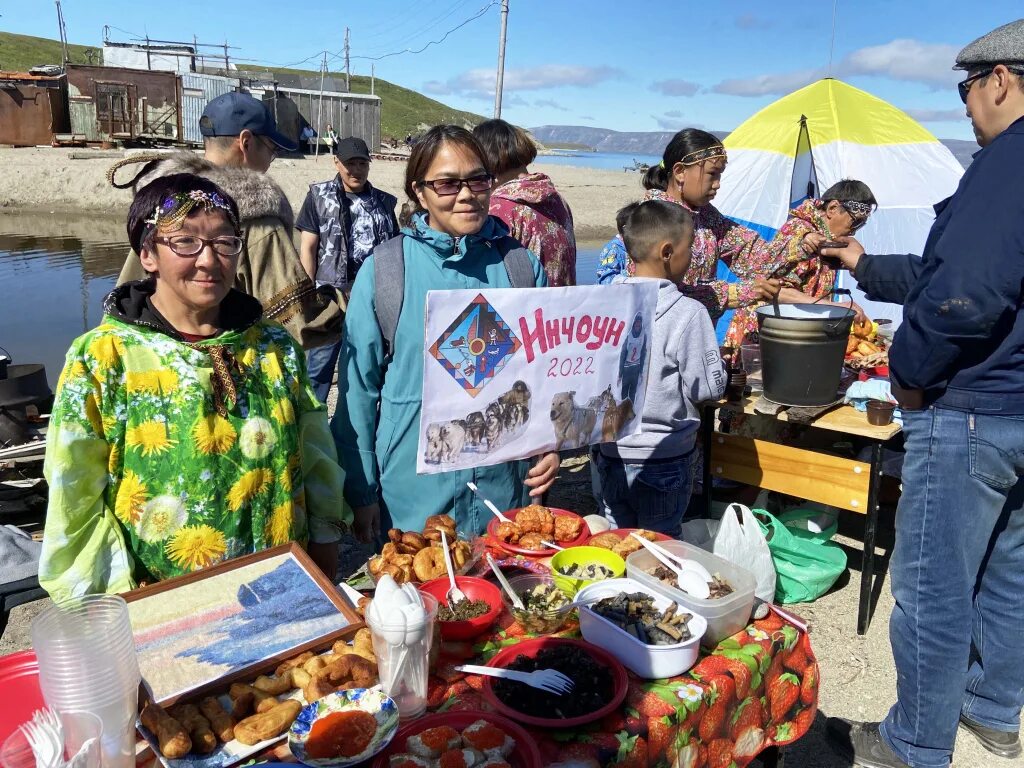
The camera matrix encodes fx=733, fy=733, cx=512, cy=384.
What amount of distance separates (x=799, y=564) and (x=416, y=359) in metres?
3.14

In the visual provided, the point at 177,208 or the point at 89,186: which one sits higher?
the point at 177,208

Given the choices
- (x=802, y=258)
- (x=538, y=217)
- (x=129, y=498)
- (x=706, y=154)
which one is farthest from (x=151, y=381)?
(x=802, y=258)

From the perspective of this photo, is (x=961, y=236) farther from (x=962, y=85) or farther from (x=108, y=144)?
(x=108, y=144)

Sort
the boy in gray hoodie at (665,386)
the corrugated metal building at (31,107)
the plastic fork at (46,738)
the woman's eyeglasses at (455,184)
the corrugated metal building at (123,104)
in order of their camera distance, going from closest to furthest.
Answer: the plastic fork at (46,738) < the woman's eyeglasses at (455,184) < the boy in gray hoodie at (665,386) < the corrugated metal building at (31,107) < the corrugated metal building at (123,104)

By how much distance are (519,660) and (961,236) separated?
6.57 ft

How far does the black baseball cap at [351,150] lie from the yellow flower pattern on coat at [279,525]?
486cm

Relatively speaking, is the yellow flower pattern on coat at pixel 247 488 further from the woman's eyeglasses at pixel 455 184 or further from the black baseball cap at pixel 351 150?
the black baseball cap at pixel 351 150

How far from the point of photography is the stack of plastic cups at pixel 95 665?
1.31 metres

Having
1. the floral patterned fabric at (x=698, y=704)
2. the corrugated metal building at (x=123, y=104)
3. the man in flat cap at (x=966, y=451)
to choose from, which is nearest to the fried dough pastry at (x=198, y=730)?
the floral patterned fabric at (x=698, y=704)

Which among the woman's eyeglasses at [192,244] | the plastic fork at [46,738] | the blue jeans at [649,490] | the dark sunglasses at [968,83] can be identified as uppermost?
the dark sunglasses at [968,83]

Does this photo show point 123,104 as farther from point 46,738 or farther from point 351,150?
point 46,738

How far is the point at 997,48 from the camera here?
8.30 feet

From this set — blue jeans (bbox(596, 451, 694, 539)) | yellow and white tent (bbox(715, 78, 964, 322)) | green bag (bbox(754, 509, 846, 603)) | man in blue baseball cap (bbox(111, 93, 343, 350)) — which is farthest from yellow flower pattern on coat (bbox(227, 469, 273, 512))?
yellow and white tent (bbox(715, 78, 964, 322))

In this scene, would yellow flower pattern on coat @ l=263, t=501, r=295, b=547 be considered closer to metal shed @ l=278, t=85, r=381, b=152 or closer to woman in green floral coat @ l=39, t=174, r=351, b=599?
woman in green floral coat @ l=39, t=174, r=351, b=599
